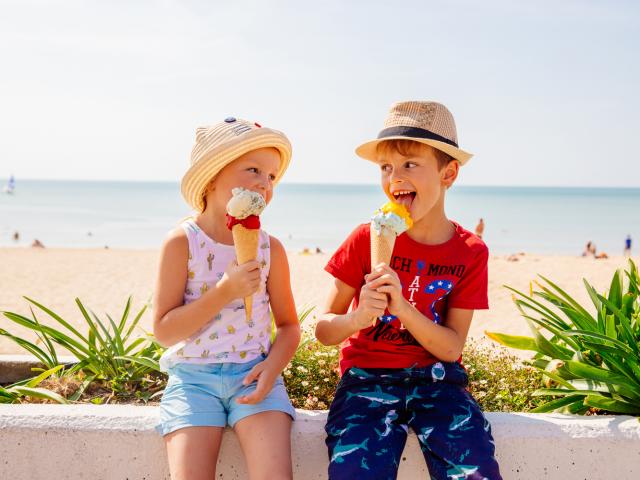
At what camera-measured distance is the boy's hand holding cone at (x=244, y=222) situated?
95.9 inches

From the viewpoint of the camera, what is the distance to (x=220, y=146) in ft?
8.67

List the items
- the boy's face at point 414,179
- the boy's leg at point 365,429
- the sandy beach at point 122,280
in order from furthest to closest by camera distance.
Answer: the sandy beach at point 122,280, the boy's face at point 414,179, the boy's leg at point 365,429

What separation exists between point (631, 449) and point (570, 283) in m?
13.4

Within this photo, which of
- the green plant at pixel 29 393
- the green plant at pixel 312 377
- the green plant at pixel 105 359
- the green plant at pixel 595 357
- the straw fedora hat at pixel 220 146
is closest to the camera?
the straw fedora hat at pixel 220 146

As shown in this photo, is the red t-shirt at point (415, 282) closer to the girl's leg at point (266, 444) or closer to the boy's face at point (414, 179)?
the boy's face at point (414, 179)

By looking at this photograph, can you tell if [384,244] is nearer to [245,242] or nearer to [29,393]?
[245,242]

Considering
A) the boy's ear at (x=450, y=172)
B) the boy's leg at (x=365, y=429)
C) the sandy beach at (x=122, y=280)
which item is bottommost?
the sandy beach at (x=122, y=280)

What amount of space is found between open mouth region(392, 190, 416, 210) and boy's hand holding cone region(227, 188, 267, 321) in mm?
673

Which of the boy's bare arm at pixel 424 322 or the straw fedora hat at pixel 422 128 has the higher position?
the straw fedora hat at pixel 422 128

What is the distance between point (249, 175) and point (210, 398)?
3.16 ft

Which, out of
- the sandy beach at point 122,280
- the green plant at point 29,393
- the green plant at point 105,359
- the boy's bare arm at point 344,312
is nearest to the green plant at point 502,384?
the boy's bare arm at point 344,312

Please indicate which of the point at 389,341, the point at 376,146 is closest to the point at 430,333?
the point at 389,341

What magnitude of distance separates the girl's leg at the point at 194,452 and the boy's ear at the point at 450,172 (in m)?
1.52

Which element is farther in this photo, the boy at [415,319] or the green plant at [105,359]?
the green plant at [105,359]
